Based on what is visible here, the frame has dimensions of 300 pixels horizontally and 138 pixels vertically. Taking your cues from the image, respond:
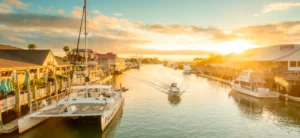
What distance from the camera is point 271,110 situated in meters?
35.2

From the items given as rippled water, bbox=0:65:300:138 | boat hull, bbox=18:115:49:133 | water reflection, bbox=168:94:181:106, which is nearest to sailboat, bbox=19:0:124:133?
boat hull, bbox=18:115:49:133

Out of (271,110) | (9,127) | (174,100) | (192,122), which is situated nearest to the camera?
(9,127)

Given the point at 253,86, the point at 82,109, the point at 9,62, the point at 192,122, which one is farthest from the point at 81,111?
the point at 253,86

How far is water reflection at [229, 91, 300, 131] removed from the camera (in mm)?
29891

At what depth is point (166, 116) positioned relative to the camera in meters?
31.0

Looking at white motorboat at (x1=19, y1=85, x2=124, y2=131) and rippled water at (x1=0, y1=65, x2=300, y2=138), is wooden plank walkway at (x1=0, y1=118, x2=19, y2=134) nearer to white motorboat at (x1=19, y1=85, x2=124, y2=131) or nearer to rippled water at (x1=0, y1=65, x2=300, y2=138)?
rippled water at (x1=0, y1=65, x2=300, y2=138)

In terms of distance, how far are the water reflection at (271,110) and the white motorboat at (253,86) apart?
4.58ft

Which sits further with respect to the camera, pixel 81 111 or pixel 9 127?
pixel 81 111

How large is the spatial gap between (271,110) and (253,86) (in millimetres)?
12848

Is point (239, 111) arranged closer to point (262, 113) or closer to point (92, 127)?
point (262, 113)

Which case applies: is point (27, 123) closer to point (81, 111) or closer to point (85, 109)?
point (81, 111)

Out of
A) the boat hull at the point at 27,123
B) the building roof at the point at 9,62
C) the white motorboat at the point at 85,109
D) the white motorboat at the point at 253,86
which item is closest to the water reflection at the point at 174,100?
the white motorboat at the point at 85,109

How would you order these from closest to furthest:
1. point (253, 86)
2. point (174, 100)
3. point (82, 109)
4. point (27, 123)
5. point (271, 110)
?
point (27, 123)
point (82, 109)
point (271, 110)
point (174, 100)
point (253, 86)

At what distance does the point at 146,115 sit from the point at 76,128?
9898mm
